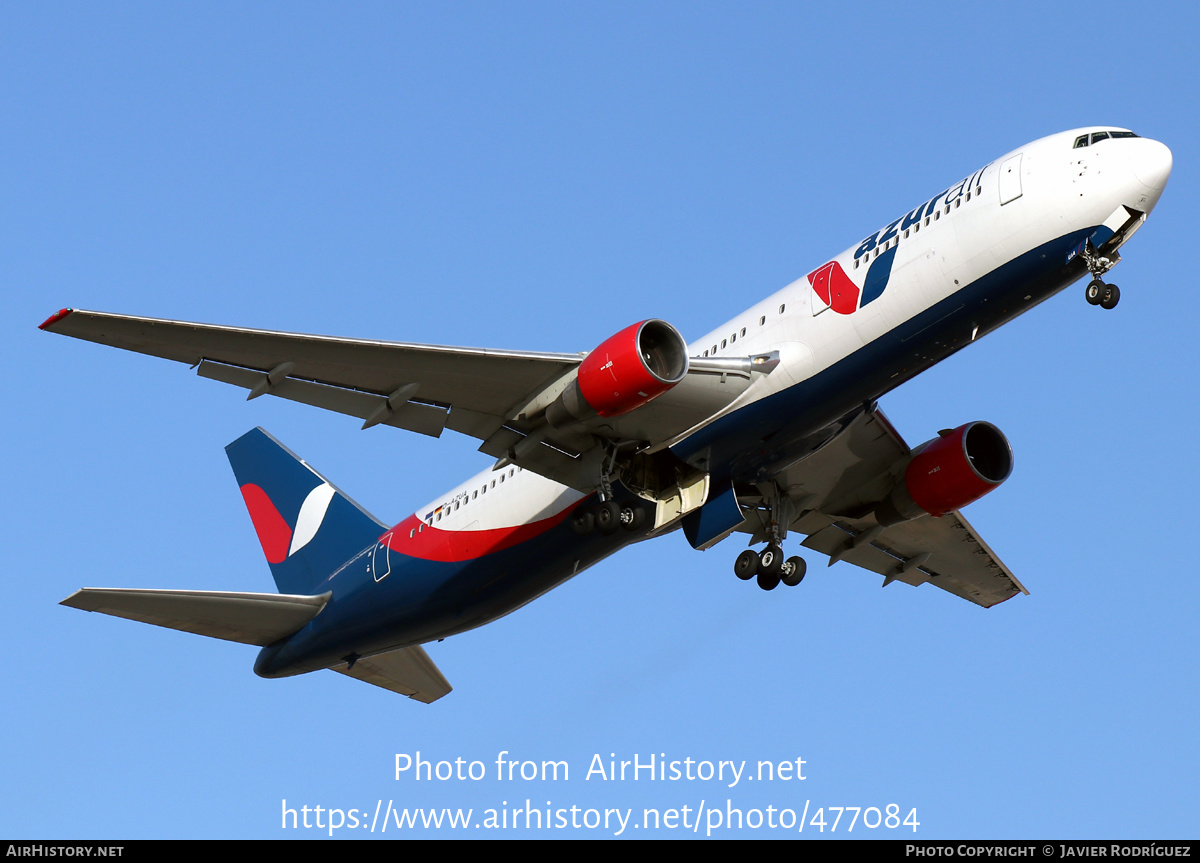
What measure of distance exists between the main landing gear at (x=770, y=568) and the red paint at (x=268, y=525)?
1097 cm

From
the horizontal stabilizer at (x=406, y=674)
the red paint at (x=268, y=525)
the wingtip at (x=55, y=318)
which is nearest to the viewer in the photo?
the wingtip at (x=55, y=318)

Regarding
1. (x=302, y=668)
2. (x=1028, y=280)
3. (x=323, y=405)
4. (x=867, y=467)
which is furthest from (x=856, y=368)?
(x=302, y=668)

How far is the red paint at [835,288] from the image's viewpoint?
23.8 m

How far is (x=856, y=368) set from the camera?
23625mm

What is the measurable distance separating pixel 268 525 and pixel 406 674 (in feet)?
16.1

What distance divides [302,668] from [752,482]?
1046 centimetres

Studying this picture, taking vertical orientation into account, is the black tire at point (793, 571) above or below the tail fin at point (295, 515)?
below

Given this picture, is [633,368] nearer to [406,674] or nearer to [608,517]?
[608,517]

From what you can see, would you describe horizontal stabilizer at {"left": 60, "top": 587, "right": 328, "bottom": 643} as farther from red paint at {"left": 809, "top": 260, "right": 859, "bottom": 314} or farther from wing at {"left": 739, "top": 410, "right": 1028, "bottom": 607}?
red paint at {"left": 809, "top": 260, "right": 859, "bottom": 314}

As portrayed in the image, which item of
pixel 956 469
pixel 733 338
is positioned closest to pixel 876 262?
pixel 733 338

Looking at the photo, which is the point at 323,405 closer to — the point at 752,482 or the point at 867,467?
the point at 752,482

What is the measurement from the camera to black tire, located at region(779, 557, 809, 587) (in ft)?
91.0

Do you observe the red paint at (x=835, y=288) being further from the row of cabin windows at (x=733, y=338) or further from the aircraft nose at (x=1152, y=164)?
the aircraft nose at (x=1152, y=164)

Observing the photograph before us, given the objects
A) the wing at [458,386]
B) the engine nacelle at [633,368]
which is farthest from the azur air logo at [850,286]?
the engine nacelle at [633,368]
